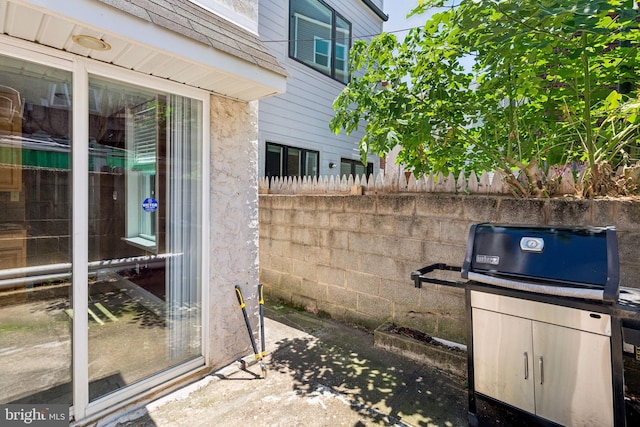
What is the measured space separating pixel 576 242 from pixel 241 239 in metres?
2.95

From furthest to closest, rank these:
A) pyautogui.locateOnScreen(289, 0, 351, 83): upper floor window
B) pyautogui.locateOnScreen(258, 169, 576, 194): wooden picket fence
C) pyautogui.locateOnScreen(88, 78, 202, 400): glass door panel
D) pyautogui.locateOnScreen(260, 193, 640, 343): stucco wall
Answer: pyautogui.locateOnScreen(289, 0, 351, 83): upper floor window, pyautogui.locateOnScreen(258, 169, 576, 194): wooden picket fence, pyautogui.locateOnScreen(260, 193, 640, 343): stucco wall, pyautogui.locateOnScreen(88, 78, 202, 400): glass door panel

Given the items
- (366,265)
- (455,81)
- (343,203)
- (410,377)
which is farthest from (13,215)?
(455,81)

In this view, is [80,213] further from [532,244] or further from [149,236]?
[532,244]

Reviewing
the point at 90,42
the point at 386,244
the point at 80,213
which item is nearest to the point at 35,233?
the point at 80,213

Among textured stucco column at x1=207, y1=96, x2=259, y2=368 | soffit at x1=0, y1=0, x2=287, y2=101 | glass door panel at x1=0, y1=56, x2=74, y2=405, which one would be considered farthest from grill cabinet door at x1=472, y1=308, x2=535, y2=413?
glass door panel at x1=0, y1=56, x2=74, y2=405

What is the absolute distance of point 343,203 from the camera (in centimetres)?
449

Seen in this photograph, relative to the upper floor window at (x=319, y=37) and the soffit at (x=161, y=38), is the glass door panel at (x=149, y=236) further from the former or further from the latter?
the upper floor window at (x=319, y=37)

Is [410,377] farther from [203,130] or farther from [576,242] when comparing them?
[203,130]

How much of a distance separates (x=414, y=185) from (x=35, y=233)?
13.6 feet

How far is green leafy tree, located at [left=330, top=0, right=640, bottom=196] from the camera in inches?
101

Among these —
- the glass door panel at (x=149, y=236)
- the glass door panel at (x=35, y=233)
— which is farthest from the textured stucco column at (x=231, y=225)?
the glass door panel at (x=35, y=233)

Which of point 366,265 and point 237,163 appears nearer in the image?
point 237,163

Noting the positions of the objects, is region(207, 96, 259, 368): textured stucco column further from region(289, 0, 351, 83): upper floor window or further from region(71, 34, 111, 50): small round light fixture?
region(289, 0, 351, 83): upper floor window

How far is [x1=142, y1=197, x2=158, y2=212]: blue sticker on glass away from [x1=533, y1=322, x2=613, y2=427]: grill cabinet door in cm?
339
